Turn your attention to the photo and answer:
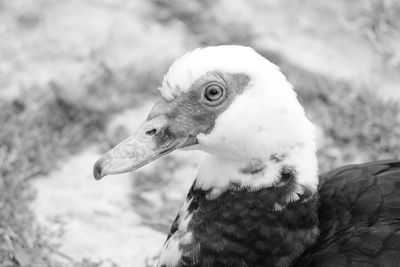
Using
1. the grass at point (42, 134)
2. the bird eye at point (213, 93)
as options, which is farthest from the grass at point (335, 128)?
the bird eye at point (213, 93)

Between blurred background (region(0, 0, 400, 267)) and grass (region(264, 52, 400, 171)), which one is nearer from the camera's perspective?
blurred background (region(0, 0, 400, 267))

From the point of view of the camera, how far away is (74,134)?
4.66 m

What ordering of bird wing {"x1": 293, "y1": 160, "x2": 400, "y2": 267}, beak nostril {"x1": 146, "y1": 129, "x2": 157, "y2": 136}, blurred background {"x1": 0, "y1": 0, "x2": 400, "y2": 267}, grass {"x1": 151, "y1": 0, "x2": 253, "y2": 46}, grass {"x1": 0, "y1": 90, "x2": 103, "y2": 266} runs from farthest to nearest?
grass {"x1": 151, "y1": 0, "x2": 253, "y2": 46}, blurred background {"x1": 0, "y1": 0, "x2": 400, "y2": 267}, grass {"x1": 0, "y1": 90, "x2": 103, "y2": 266}, beak nostril {"x1": 146, "y1": 129, "x2": 157, "y2": 136}, bird wing {"x1": 293, "y1": 160, "x2": 400, "y2": 267}

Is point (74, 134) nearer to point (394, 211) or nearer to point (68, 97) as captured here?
point (68, 97)

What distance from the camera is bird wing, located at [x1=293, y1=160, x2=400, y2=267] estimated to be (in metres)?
2.70

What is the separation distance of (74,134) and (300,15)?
6.73ft

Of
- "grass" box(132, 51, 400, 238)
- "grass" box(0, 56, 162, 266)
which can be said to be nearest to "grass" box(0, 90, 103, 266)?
"grass" box(0, 56, 162, 266)

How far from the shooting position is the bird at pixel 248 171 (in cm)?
273

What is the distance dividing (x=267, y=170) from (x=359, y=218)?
42cm

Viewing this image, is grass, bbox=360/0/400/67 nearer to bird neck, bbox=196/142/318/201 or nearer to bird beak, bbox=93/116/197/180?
bird neck, bbox=196/142/318/201

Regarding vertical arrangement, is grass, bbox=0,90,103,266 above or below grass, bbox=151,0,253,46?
below

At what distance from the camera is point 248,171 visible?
282 centimetres

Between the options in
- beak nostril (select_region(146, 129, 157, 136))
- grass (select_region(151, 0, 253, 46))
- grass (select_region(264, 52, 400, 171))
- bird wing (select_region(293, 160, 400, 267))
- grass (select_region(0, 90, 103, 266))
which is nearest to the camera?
bird wing (select_region(293, 160, 400, 267))

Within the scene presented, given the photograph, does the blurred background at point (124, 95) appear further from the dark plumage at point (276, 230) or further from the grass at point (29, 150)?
the dark plumage at point (276, 230)
